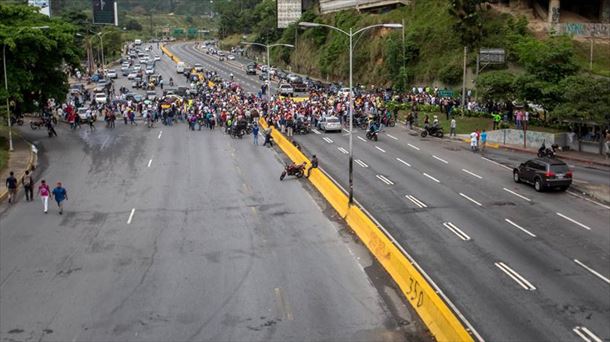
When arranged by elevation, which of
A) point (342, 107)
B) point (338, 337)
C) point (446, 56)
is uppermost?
point (446, 56)

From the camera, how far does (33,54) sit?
1854 inches

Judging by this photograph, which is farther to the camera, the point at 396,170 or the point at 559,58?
the point at 559,58

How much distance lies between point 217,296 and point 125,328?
295 cm

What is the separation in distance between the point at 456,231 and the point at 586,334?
928cm

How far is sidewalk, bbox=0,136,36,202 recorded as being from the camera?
36497mm

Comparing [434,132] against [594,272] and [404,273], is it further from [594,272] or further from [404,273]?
[404,273]

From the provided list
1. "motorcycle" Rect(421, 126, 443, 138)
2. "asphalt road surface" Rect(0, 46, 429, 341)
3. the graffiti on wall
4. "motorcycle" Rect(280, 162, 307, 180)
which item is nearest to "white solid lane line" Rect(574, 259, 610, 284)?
"asphalt road surface" Rect(0, 46, 429, 341)

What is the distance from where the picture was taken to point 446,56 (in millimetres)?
77500

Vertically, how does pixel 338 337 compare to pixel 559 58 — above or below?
below

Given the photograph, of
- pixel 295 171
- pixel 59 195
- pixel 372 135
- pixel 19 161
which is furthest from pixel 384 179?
pixel 19 161

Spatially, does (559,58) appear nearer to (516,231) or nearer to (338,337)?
(516,231)

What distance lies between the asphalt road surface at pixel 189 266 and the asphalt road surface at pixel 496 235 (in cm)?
208

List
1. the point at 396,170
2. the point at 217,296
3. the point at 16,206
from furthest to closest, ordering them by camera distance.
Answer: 1. the point at 396,170
2. the point at 16,206
3. the point at 217,296

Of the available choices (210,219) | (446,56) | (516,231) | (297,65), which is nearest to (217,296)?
(210,219)
